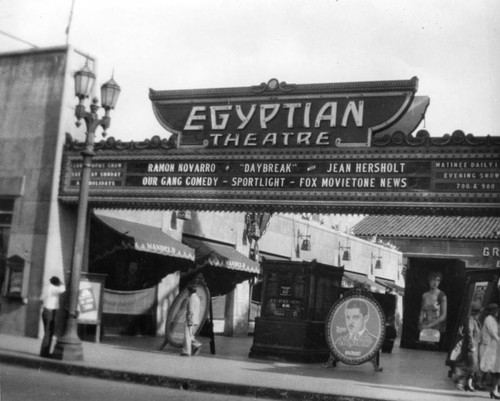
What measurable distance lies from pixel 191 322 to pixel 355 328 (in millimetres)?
3477

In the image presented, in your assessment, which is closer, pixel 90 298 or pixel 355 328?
pixel 355 328

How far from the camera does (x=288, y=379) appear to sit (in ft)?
37.8

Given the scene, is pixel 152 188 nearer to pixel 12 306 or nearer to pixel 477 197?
pixel 12 306

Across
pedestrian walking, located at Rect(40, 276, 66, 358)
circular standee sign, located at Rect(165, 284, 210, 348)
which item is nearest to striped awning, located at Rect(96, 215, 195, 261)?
circular standee sign, located at Rect(165, 284, 210, 348)

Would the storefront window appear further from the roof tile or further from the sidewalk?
the roof tile

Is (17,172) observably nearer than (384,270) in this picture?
Yes

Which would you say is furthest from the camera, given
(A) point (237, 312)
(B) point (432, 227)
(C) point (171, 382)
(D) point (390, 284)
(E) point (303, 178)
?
(B) point (432, 227)

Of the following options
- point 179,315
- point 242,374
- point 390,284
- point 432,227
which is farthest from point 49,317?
point 432,227

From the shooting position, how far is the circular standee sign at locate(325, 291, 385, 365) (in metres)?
13.7

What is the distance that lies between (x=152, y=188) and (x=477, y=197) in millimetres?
6953

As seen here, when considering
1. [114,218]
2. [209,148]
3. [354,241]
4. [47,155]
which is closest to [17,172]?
[47,155]

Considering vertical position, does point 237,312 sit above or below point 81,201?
below

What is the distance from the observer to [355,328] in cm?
1395

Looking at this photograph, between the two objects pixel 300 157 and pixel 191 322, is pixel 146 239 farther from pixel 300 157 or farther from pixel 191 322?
pixel 300 157
